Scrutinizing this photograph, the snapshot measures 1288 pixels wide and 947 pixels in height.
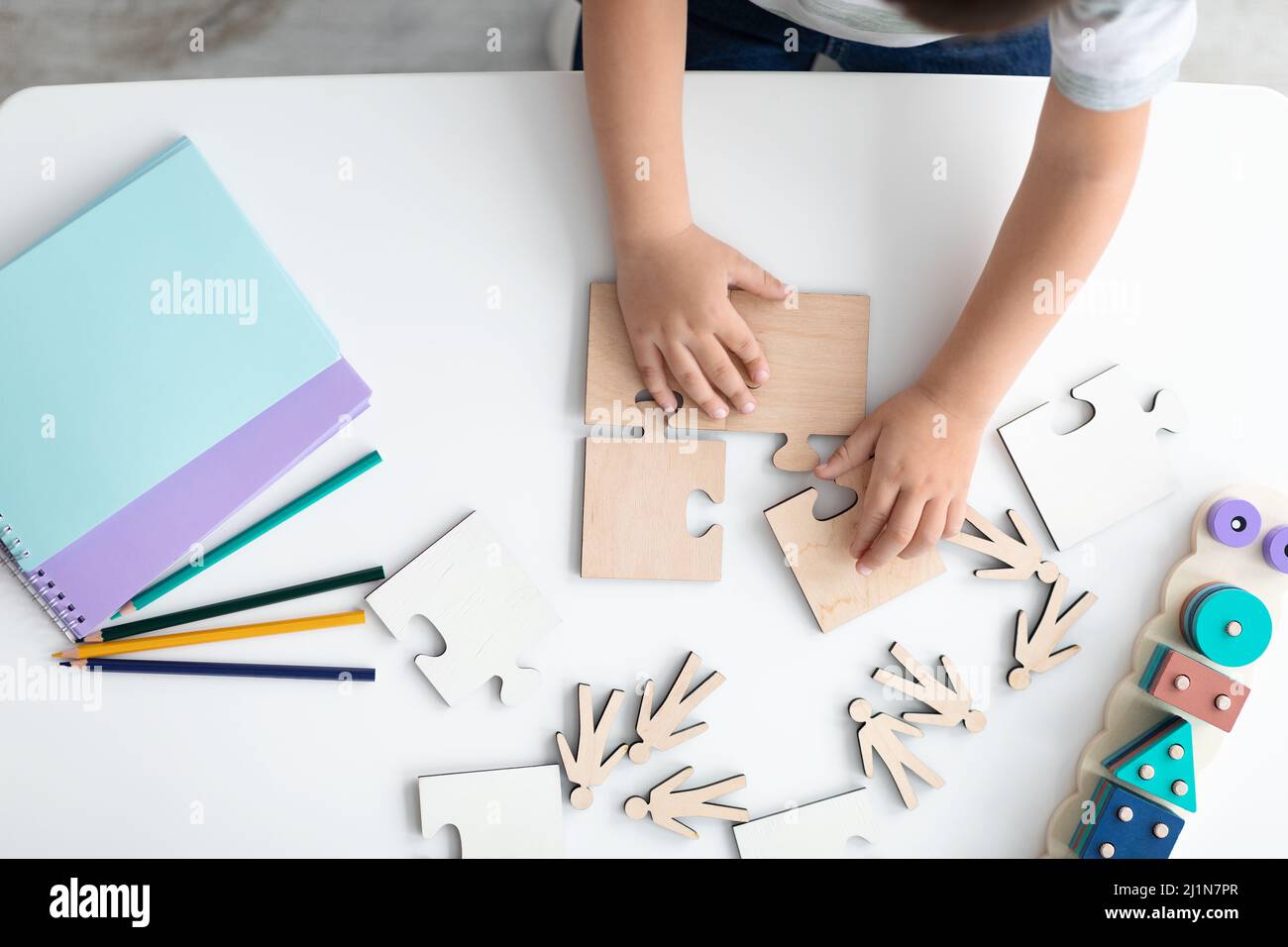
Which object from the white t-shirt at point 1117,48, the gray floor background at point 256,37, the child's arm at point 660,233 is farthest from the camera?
the gray floor background at point 256,37

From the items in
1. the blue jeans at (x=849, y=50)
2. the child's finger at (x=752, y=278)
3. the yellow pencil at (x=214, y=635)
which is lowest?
the yellow pencil at (x=214, y=635)

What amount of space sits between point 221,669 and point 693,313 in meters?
0.50

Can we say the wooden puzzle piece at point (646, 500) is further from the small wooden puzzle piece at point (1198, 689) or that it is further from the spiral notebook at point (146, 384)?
the small wooden puzzle piece at point (1198, 689)

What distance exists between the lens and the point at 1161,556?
836mm

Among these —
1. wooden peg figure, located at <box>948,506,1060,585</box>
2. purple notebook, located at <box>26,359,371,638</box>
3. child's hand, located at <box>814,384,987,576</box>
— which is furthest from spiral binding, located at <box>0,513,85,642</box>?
wooden peg figure, located at <box>948,506,1060,585</box>

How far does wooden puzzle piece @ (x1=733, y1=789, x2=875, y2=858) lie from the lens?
0.83 metres

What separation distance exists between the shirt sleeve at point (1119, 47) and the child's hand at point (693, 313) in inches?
10.4

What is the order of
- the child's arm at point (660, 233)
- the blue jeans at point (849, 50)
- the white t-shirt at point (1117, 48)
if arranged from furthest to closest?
the blue jeans at point (849, 50), the child's arm at point (660, 233), the white t-shirt at point (1117, 48)

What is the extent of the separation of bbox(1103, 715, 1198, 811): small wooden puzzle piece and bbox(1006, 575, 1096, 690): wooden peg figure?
9cm

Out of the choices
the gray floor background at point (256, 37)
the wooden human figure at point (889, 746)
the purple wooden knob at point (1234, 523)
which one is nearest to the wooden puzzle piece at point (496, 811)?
the wooden human figure at point (889, 746)

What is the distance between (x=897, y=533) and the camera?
808 mm

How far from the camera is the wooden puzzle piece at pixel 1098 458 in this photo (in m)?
0.83
